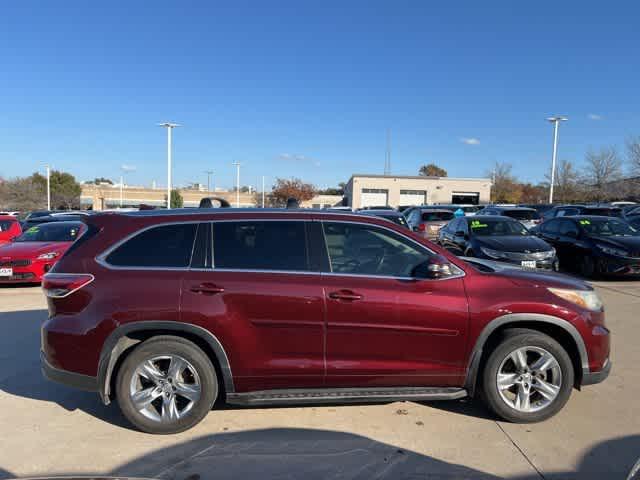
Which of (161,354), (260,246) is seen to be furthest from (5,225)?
(260,246)

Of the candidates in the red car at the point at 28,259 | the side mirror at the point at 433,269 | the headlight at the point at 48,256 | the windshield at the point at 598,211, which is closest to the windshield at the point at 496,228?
the windshield at the point at 598,211

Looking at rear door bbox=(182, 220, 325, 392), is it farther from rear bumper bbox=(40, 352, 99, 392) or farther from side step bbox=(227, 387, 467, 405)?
rear bumper bbox=(40, 352, 99, 392)

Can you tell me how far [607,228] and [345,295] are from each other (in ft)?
34.3

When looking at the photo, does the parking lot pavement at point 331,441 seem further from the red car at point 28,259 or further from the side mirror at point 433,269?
the red car at point 28,259

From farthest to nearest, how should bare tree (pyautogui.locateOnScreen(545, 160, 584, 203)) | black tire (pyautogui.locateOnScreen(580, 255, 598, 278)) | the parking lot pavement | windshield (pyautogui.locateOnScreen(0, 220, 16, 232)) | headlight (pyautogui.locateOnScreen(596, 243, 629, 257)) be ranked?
1. bare tree (pyautogui.locateOnScreen(545, 160, 584, 203))
2. windshield (pyautogui.locateOnScreen(0, 220, 16, 232))
3. black tire (pyautogui.locateOnScreen(580, 255, 598, 278))
4. headlight (pyautogui.locateOnScreen(596, 243, 629, 257))
5. the parking lot pavement

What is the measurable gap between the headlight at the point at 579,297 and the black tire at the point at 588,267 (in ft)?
25.2

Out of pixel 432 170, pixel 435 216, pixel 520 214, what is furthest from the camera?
pixel 432 170

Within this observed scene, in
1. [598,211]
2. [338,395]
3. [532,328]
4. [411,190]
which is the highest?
[411,190]

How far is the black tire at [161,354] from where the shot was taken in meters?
3.43

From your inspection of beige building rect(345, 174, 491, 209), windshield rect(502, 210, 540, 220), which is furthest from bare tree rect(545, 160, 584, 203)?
windshield rect(502, 210, 540, 220)

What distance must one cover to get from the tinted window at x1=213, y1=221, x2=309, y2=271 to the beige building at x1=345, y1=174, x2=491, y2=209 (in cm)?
→ 5047

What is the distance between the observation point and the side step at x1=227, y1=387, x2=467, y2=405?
→ 11.3 feet

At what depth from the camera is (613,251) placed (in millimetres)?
9914

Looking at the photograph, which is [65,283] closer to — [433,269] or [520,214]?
[433,269]
